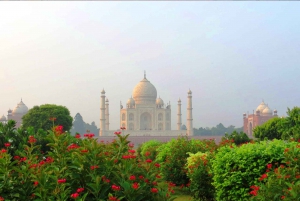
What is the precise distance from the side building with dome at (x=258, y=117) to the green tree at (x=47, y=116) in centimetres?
2917

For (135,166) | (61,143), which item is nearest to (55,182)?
(61,143)

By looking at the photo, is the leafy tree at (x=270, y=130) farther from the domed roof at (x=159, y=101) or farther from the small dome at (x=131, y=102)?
the domed roof at (x=159, y=101)

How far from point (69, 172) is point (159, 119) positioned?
47.1 metres

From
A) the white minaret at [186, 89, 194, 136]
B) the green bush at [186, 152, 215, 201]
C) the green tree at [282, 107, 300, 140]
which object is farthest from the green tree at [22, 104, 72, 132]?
the green bush at [186, 152, 215, 201]

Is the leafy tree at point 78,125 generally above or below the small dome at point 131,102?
below

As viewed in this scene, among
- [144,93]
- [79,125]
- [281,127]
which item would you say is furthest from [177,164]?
[79,125]

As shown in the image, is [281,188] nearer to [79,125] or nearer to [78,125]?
[78,125]

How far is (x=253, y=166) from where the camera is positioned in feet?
19.8

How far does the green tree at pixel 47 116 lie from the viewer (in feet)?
98.3

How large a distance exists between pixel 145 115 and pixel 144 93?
9.35 feet

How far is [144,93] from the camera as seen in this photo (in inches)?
2044

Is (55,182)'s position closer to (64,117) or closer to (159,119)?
(64,117)

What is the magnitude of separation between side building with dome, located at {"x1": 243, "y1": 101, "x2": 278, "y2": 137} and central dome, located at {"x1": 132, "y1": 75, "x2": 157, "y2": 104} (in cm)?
1359

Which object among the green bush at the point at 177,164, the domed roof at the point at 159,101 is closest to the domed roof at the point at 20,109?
the domed roof at the point at 159,101
